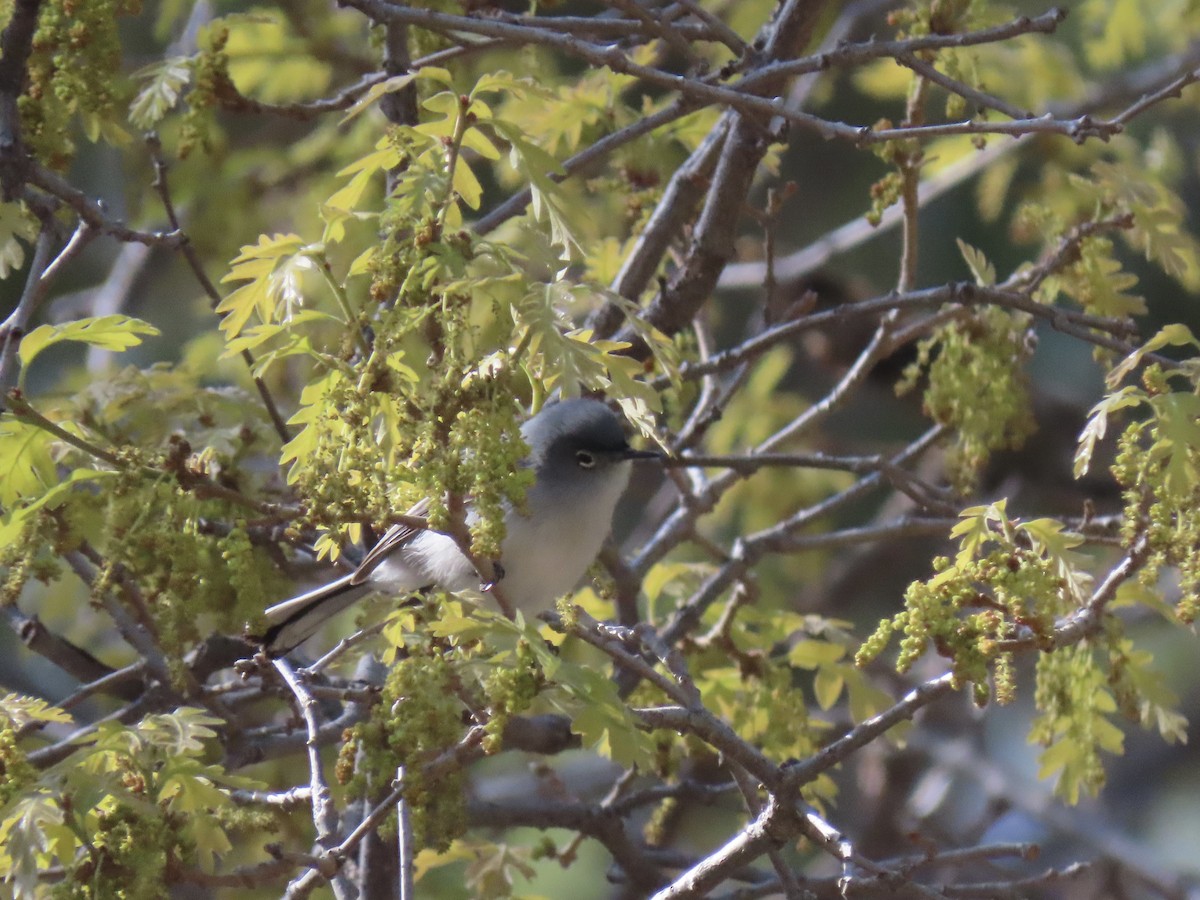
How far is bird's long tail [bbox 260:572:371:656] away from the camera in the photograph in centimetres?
267

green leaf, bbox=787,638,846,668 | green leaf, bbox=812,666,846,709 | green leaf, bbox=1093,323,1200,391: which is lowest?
green leaf, bbox=812,666,846,709

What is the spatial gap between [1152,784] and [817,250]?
4.85m

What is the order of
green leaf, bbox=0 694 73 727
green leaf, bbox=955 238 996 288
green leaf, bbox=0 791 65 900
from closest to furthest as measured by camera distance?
green leaf, bbox=0 791 65 900 → green leaf, bbox=0 694 73 727 → green leaf, bbox=955 238 996 288

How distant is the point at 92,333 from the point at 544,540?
112 cm

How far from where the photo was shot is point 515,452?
1.68m

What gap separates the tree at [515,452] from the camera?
5.88ft

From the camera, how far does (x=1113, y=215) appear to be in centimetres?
279

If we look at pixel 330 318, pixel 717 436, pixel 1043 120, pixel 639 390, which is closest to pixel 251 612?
pixel 330 318

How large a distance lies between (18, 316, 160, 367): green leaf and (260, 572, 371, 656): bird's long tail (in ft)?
2.29

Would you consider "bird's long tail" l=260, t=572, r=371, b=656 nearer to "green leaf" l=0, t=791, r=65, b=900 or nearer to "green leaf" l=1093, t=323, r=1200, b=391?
"green leaf" l=0, t=791, r=65, b=900

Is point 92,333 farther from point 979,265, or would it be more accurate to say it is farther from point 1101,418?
point 979,265

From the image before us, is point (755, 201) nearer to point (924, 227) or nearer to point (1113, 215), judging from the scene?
point (924, 227)

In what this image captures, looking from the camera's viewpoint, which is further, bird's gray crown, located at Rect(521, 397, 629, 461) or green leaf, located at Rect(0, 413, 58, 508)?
bird's gray crown, located at Rect(521, 397, 629, 461)

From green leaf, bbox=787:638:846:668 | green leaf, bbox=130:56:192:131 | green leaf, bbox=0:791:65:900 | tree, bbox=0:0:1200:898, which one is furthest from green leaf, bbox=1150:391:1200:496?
green leaf, bbox=130:56:192:131
